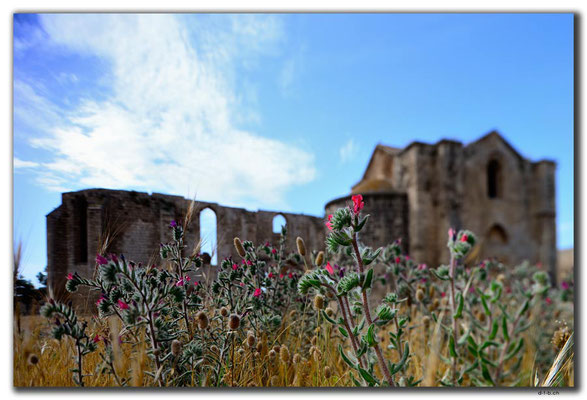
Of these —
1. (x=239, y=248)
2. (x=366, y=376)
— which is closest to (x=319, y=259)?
(x=239, y=248)

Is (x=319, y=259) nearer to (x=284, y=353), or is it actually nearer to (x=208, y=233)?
(x=284, y=353)

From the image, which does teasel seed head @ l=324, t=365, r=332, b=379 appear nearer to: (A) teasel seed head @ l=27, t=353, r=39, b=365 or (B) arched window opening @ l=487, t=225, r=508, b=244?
(A) teasel seed head @ l=27, t=353, r=39, b=365

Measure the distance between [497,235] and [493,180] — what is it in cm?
92

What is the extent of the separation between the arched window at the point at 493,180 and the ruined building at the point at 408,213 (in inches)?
0.5

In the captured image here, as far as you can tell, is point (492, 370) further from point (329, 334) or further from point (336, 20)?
point (336, 20)

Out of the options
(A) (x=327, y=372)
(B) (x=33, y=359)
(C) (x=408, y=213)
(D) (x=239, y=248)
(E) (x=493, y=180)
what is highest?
(E) (x=493, y=180)

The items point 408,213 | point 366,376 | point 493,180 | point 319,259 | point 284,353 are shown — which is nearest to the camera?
point 366,376

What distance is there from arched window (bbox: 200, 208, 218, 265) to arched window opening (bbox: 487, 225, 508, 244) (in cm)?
442

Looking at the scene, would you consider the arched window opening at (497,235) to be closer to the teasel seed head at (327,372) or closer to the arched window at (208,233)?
the teasel seed head at (327,372)

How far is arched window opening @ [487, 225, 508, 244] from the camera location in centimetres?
479

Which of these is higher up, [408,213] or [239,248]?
[408,213]

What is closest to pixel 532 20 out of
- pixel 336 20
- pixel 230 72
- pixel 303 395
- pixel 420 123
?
pixel 420 123

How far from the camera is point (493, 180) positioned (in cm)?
517

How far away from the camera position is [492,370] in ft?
6.38
